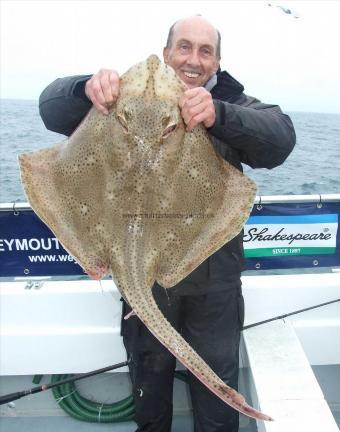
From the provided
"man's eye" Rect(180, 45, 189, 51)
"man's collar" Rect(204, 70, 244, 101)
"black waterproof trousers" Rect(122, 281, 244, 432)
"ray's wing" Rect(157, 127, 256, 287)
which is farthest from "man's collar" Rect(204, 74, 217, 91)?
"black waterproof trousers" Rect(122, 281, 244, 432)

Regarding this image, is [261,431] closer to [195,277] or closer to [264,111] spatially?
[195,277]

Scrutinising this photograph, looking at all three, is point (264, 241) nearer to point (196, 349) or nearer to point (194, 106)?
point (196, 349)

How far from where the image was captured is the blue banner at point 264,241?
13.3ft

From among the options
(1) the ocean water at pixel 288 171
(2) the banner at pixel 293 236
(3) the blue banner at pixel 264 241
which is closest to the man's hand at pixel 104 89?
(3) the blue banner at pixel 264 241

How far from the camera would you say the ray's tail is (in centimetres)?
197

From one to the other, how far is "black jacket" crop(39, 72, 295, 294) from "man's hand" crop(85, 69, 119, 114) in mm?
219

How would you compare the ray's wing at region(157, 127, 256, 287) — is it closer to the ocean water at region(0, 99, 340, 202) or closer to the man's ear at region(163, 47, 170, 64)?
the man's ear at region(163, 47, 170, 64)

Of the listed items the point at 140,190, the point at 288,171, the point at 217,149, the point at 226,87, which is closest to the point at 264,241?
the point at 217,149

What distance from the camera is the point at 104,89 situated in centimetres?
223

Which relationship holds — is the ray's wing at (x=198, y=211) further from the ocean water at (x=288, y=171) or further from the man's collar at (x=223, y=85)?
the ocean water at (x=288, y=171)

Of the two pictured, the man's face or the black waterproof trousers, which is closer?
the man's face

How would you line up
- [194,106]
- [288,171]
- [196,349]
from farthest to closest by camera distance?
[288,171]
[196,349]
[194,106]

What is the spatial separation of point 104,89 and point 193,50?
37.5 inches

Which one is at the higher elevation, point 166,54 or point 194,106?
point 166,54
